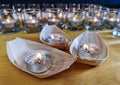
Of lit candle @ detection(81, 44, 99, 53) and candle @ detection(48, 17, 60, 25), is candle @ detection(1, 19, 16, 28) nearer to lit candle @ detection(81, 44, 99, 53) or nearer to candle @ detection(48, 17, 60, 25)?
candle @ detection(48, 17, 60, 25)

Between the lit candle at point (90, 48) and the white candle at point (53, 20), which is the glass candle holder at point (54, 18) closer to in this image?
the white candle at point (53, 20)

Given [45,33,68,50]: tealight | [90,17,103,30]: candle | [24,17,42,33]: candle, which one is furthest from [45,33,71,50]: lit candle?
[90,17,103,30]: candle

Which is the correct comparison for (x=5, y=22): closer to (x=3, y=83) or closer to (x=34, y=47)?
(x=34, y=47)

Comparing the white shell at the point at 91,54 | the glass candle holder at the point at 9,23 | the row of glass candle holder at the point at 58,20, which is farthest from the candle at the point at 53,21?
the white shell at the point at 91,54

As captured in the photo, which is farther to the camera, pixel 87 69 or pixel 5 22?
pixel 5 22

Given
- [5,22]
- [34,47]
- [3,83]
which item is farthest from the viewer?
[5,22]

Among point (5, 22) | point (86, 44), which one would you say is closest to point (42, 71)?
point (86, 44)
